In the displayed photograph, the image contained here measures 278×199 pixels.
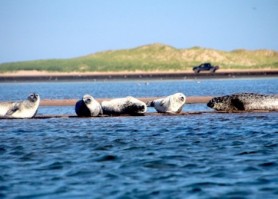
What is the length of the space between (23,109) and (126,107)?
330cm

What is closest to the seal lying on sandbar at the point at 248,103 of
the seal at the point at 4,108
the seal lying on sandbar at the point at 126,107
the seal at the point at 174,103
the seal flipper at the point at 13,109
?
the seal at the point at 174,103

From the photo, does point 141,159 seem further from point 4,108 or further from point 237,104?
point 237,104

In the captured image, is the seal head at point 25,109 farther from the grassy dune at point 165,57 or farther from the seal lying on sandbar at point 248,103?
the grassy dune at point 165,57

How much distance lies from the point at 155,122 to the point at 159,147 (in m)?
5.97

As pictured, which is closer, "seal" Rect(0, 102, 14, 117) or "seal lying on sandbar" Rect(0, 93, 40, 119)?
"seal lying on sandbar" Rect(0, 93, 40, 119)

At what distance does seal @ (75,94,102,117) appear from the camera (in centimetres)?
2300

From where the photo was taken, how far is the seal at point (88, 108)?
23000 mm

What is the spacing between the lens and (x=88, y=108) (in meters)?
23.0

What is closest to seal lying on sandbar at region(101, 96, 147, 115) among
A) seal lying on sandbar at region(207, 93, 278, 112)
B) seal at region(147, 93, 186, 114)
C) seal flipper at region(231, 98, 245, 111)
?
seal at region(147, 93, 186, 114)

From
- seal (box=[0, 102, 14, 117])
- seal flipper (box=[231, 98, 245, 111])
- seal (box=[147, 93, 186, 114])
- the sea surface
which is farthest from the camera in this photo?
seal flipper (box=[231, 98, 245, 111])

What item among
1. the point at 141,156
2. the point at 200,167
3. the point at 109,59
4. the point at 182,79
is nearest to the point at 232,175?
the point at 200,167

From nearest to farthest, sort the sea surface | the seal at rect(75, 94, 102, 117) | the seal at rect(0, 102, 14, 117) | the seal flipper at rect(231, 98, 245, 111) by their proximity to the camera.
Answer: the sea surface < the seal at rect(75, 94, 102, 117) < the seal at rect(0, 102, 14, 117) < the seal flipper at rect(231, 98, 245, 111)

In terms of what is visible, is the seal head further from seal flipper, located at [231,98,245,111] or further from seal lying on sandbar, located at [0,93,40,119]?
seal flipper, located at [231,98,245,111]

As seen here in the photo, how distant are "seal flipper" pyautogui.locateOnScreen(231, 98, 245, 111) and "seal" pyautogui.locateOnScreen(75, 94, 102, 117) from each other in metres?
4.51
